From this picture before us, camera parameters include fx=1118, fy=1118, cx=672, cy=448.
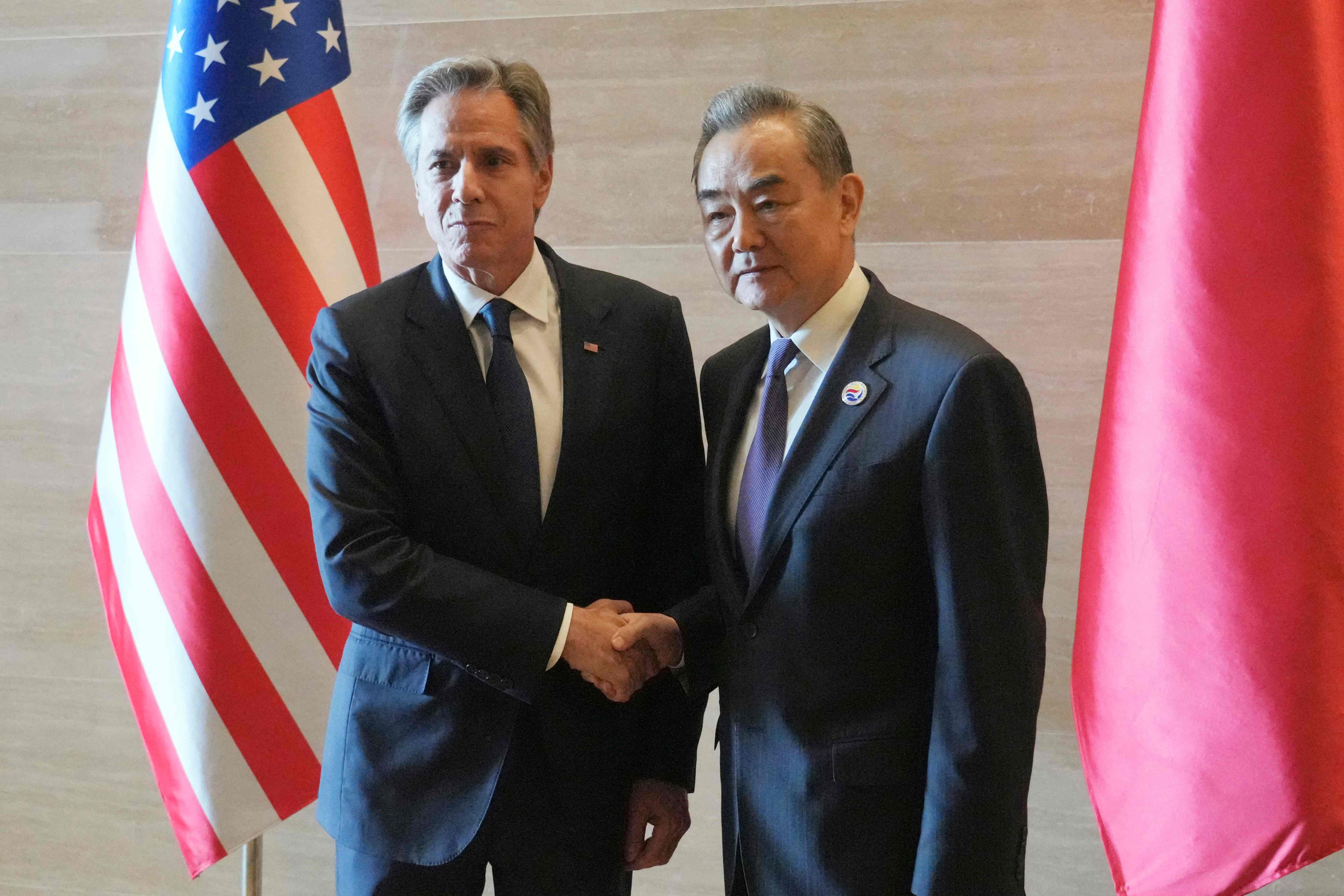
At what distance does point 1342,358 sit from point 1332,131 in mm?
344

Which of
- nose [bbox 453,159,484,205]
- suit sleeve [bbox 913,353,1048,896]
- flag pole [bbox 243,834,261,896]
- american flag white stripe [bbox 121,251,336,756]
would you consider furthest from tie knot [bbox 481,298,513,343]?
flag pole [bbox 243,834,261,896]

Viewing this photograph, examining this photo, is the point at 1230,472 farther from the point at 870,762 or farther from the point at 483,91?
the point at 483,91

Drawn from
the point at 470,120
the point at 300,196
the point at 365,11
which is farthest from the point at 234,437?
the point at 365,11

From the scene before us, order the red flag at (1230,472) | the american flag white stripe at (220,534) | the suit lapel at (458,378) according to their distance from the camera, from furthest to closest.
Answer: the american flag white stripe at (220,534)
the red flag at (1230,472)
the suit lapel at (458,378)

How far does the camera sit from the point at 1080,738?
1927 mm

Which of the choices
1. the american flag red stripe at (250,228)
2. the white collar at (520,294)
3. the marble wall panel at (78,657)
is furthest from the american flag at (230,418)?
the white collar at (520,294)

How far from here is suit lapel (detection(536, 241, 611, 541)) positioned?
5.16 ft

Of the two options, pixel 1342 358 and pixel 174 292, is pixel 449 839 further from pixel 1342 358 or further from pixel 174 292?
pixel 1342 358

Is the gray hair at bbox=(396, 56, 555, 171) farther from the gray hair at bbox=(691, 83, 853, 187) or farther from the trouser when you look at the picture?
the trouser

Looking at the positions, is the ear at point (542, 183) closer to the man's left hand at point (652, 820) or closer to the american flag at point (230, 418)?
the american flag at point (230, 418)

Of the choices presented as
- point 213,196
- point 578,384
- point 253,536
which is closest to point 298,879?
point 253,536

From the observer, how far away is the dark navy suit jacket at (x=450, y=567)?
1.48 metres

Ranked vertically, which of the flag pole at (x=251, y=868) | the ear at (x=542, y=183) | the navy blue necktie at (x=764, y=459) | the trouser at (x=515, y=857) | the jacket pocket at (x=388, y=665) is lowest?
the flag pole at (x=251, y=868)

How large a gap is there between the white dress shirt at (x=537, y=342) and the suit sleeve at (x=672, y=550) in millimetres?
164
